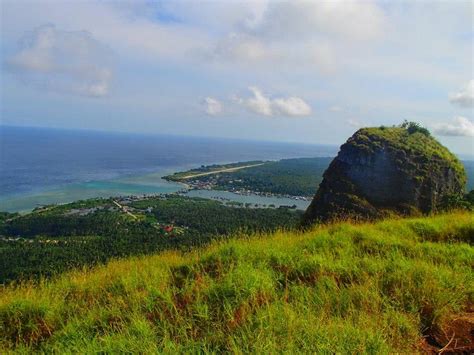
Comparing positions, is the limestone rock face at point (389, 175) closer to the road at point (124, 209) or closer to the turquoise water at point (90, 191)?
the road at point (124, 209)

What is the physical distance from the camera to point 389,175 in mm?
29047

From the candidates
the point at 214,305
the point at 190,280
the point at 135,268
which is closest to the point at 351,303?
the point at 214,305

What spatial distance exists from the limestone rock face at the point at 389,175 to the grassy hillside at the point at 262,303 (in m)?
17.8

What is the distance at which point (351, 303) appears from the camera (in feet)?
11.9

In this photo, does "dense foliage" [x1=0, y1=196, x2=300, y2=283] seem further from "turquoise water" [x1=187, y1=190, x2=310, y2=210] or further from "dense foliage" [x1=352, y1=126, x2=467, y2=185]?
"turquoise water" [x1=187, y1=190, x2=310, y2=210]

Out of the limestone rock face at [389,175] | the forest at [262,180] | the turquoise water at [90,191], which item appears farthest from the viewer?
the forest at [262,180]

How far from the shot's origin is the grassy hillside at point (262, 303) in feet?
10.3

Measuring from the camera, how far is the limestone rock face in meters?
25.7

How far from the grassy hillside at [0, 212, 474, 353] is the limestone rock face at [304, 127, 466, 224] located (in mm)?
17781

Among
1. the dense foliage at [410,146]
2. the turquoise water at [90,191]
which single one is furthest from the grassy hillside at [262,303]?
the turquoise water at [90,191]

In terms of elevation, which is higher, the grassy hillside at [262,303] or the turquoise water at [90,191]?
the grassy hillside at [262,303]

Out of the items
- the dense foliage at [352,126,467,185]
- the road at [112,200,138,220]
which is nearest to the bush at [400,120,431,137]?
the dense foliage at [352,126,467,185]

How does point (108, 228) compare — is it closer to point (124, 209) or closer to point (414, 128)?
point (124, 209)

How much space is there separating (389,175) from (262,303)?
28.0 metres
